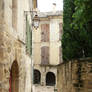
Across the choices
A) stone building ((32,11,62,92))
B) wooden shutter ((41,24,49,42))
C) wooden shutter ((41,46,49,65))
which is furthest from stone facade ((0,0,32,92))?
wooden shutter ((41,24,49,42))

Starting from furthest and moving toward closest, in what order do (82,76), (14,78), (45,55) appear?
(45,55) → (14,78) → (82,76)

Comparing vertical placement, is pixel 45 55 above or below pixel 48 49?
below

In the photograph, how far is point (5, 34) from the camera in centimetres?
641

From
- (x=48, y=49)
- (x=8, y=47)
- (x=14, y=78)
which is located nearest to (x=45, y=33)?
(x=48, y=49)

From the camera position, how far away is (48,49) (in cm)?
3198

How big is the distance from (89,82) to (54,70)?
24618mm

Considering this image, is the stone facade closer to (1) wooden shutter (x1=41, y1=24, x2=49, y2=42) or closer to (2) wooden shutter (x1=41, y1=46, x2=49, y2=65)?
(2) wooden shutter (x1=41, y1=46, x2=49, y2=65)

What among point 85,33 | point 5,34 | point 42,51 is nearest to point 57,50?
point 42,51

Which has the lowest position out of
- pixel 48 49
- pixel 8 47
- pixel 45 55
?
pixel 8 47

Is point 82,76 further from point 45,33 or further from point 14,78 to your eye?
point 45,33

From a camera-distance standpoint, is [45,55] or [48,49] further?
[48,49]

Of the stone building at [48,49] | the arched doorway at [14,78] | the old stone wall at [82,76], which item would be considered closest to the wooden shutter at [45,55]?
the stone building at [48,49]

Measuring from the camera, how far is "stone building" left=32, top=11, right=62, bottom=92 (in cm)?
3123

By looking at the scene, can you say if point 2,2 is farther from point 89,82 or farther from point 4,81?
point 89,82
